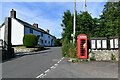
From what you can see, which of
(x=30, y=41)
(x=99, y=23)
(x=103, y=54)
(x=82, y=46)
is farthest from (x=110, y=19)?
(x=30, y=41)

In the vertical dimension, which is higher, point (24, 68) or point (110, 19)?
point (110, 19)

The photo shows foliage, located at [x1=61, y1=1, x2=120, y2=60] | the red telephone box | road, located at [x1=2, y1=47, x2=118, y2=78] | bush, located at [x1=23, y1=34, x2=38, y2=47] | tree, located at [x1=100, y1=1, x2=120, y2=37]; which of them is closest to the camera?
road, located at [x1=2, y1=47, x2=118, y2=78]

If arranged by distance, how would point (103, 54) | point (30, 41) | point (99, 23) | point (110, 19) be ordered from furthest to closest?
point (30, 41)
point (99, 23)
point (110, 19)
point (103, 54)

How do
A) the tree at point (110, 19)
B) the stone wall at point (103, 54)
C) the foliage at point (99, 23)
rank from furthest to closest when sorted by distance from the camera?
the foliage at point (99, 23) < the tree at point (110, 19) < the stone wall at point (103, 54)

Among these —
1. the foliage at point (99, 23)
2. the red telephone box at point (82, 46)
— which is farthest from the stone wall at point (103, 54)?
the foliage at point (99, 23)

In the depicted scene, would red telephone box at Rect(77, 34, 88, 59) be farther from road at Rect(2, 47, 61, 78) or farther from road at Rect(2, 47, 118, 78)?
road at Rect(2, 47, 118, 78)

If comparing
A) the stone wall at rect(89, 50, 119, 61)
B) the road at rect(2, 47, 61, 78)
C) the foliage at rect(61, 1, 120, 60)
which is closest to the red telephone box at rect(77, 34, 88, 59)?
the stone wall at rect(89, 50, 119, 61)

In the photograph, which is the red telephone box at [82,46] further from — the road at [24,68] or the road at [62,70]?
the road at [62,70]

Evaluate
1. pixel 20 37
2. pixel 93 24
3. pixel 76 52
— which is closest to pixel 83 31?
pixel 93 24

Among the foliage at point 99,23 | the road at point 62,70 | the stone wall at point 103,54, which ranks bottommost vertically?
the road at point 62,70

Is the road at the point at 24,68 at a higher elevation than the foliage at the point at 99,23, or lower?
lower

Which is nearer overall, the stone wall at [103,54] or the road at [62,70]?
the road at [62,70]

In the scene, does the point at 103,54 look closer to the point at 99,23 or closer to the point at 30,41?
the point at 99,23

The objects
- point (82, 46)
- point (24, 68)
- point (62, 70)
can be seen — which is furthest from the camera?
point (82, 46)
